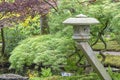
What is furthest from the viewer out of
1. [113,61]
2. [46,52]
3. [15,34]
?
[15,34]

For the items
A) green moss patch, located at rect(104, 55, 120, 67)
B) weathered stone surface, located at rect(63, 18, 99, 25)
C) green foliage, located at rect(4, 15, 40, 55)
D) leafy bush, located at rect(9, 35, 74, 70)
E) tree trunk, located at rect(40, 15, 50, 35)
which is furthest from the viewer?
green foliage, located at rect(4, 15, 40, 55)

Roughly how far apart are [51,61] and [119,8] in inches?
76.8

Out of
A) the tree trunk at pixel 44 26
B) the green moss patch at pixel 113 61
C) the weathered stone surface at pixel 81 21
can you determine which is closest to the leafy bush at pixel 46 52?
the weathered stone surface at pixel 81 21

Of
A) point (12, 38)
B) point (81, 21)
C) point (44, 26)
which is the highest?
point (81, 21)

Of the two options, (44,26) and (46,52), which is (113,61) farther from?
(44,26)

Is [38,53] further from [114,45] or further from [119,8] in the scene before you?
[114,45]

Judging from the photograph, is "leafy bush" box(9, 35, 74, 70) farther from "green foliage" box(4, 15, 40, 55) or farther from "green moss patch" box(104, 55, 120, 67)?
"green foliage" box(4, 15, 40, 55)

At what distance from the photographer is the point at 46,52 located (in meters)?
7.71

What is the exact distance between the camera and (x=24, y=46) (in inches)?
339

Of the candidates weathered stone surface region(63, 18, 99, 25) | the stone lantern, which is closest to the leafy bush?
the stone lantern

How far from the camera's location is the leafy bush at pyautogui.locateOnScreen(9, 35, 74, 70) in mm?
7621

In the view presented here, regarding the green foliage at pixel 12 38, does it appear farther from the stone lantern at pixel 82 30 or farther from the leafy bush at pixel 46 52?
the stone lantern at pixel 82 30

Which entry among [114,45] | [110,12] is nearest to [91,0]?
[110,12]

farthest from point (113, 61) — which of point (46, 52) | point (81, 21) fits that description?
point (81, 21)
